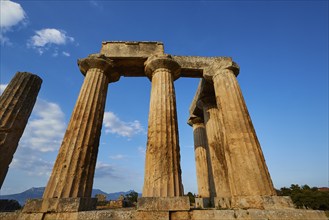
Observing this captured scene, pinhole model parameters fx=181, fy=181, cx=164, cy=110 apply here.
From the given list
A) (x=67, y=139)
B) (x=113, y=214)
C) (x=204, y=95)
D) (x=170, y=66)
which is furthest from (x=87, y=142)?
(x=204, y=95)

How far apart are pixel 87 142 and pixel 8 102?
17.3 ft

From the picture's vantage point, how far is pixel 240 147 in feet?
27.7

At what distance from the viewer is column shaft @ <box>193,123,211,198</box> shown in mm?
14039

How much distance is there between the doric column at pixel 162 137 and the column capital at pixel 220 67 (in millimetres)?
2405

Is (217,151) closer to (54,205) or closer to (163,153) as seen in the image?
(163,153)

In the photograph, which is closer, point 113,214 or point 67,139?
point 113,214

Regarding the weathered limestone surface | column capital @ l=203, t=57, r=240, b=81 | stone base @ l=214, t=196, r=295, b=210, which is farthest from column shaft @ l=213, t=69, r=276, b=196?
the weathered limestone surface

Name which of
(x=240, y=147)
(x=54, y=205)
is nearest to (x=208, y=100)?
(x=240, y=147)

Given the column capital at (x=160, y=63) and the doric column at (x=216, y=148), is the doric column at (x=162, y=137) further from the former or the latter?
the doric column at (x=216, y=148)

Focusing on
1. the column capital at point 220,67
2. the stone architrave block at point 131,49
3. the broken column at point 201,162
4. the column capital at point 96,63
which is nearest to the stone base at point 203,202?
the broken column at point 201,162

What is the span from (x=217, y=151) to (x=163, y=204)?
25.4 ft

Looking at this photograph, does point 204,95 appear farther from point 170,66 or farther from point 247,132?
point 247,132

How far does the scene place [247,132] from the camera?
8.73 meters

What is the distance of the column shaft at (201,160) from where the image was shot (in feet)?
46.1
